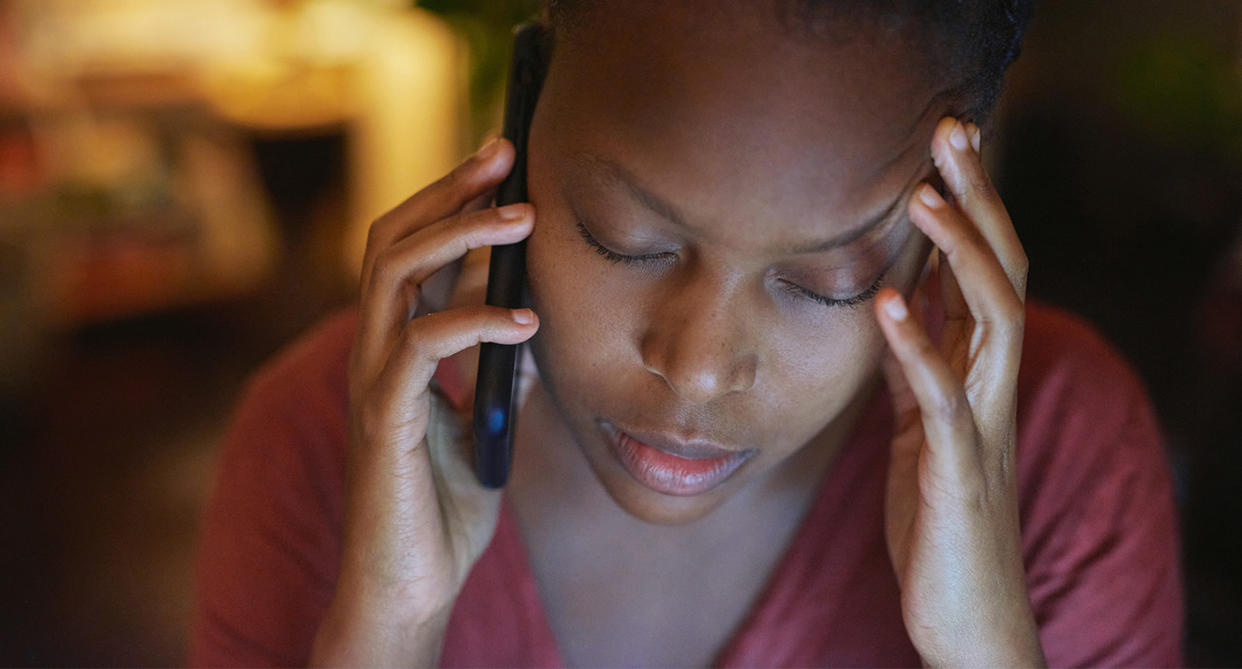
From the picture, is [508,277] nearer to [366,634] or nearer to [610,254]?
[610,254]

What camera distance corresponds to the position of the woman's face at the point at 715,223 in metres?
0.77

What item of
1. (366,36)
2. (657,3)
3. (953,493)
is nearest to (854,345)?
(953,493)

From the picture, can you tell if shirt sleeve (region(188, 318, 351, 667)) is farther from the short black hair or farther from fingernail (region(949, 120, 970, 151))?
fingernail (region(949, 120, 970, 151))

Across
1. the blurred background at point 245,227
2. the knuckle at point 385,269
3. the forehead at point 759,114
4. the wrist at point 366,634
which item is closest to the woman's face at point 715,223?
the forehead at point 759,114

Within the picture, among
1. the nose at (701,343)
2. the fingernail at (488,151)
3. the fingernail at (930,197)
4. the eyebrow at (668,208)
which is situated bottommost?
the nose at (701,343)

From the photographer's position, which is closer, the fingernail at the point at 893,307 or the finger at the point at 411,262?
the fingernail at the point at 893,307

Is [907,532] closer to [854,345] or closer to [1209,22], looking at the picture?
[854,345]

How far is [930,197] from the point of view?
0.82 m

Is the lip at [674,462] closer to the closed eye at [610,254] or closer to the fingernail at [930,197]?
the closed eye at [610,254]

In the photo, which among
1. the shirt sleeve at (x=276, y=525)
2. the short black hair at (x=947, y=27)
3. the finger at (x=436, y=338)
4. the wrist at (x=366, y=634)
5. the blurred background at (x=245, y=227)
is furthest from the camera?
the blurred background at (x=245, y=227)

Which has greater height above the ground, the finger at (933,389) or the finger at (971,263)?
Answer: the finger at (971,263)

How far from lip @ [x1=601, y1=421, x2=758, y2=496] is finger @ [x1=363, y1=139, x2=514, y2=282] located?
0.23m

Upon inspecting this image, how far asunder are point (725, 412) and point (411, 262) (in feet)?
0.97

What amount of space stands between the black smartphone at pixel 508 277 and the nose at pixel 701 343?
150mm
